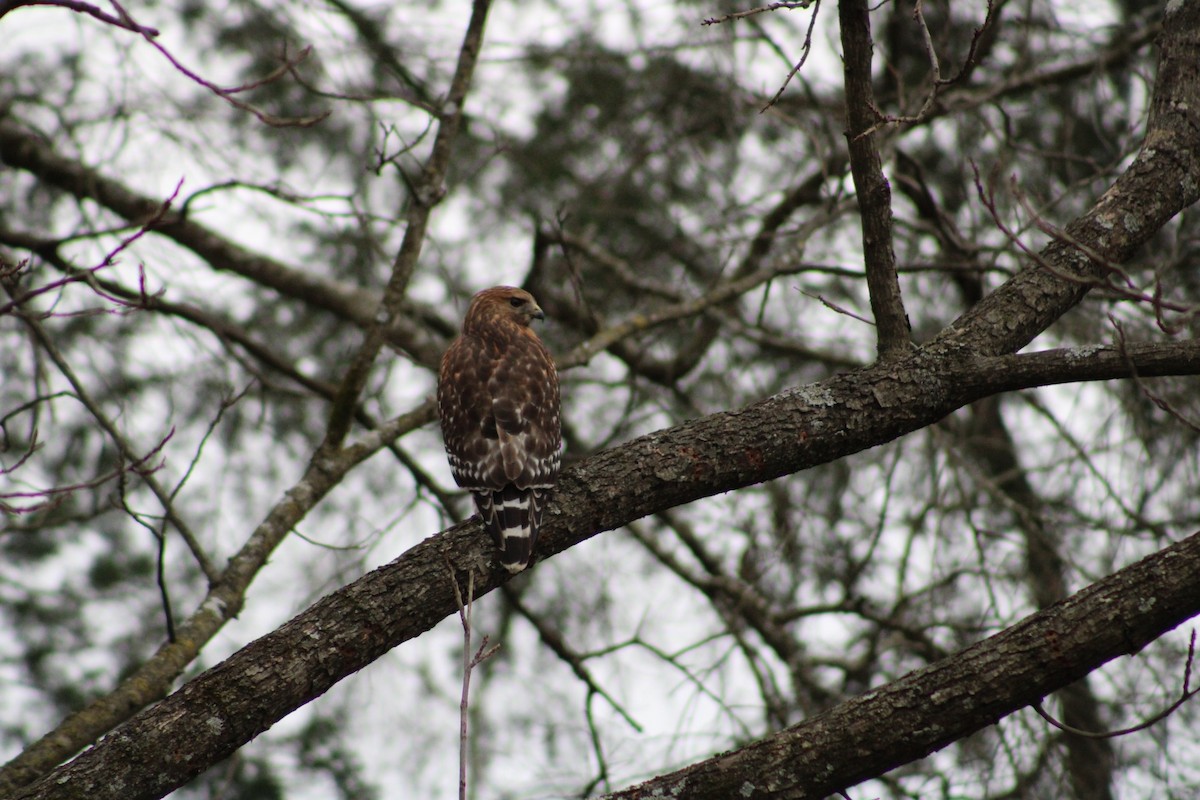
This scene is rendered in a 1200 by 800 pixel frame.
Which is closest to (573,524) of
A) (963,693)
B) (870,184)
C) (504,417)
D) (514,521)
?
(514,521)

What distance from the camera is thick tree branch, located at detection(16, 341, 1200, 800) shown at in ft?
9.60

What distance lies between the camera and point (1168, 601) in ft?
9.42

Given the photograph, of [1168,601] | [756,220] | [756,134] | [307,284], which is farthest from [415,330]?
[1168,601]

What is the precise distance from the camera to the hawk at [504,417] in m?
3.68

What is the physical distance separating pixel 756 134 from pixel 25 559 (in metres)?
5.76

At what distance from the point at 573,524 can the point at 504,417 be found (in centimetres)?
97

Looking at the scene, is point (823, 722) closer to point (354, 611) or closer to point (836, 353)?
point (354, 611)

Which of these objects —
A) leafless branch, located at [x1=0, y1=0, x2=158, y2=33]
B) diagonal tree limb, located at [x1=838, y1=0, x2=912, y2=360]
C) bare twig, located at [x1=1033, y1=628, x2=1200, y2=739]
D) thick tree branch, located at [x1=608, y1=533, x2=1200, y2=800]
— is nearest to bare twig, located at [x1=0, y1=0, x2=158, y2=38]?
leafless branch, located at [x1=0, y1=0, x2=158, y2=33]

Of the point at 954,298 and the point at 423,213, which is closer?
the point at 423,213

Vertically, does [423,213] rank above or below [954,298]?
below

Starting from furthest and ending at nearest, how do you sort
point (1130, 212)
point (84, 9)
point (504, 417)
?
point (504, 417)
point (1130, 212)
point (84, 9)

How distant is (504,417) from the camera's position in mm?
4461

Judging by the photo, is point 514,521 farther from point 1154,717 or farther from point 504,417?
point 1154,717

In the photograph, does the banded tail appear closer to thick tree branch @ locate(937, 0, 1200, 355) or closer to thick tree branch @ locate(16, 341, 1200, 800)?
thick tree branch @ locate(16, 341, 1200, 800)
